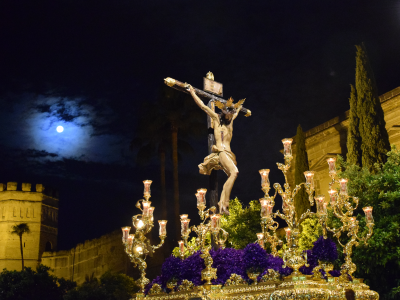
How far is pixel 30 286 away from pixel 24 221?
19319 millimetres

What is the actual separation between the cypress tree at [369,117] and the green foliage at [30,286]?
1670 cm

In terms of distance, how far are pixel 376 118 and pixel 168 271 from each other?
10352 mm

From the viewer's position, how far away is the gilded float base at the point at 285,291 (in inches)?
227

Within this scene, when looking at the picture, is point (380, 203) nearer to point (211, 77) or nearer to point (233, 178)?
point (233, 178)

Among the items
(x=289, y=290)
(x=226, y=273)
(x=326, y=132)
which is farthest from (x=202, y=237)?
(x=326, y=132)

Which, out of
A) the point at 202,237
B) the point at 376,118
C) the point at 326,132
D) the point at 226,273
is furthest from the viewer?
the point at 326,132

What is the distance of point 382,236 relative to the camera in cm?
1045

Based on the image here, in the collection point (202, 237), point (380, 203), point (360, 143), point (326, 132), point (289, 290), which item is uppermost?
point (326, 132)

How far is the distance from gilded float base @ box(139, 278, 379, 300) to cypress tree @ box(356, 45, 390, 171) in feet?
27.9

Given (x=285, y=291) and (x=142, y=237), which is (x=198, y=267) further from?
(x=285, y=291)

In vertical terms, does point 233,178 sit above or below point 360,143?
below

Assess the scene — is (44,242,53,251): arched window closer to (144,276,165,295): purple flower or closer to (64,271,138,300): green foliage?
(64,271,138,300): green foliage

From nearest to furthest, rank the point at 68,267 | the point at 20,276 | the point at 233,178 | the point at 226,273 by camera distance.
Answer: the point at 226,273 → the point at 233,178 → the point at 20,276 → the point at 68,267

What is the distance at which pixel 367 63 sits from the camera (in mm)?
15734
